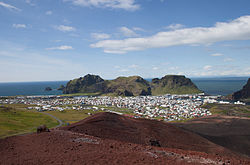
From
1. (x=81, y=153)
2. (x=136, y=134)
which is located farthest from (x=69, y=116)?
(x=81, y=153)

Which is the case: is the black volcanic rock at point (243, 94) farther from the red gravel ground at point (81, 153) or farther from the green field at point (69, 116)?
the red gravel ground at point (81, 153)

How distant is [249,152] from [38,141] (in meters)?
43.0

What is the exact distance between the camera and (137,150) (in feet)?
56.4

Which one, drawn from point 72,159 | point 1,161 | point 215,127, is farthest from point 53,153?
point 215,127

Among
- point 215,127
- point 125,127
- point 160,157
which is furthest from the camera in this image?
point 215,127

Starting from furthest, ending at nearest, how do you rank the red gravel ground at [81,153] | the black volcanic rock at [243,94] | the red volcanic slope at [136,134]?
the black volcanic rock at [243,94] → the red volcanic slope at [136,134] → the red gravel ground at [81,153]

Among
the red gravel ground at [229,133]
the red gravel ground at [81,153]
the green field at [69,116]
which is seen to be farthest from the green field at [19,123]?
the red gravel ground at [229,133]

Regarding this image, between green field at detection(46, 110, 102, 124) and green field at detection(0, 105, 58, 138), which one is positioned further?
green field at detection(46, 110, 102, 124)

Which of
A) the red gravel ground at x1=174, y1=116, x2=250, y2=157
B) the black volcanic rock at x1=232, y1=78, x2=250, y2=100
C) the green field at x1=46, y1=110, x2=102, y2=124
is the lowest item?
the green field at x1=46, y1=110, x2=102, y2=124

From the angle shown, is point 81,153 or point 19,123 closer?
point 81,153

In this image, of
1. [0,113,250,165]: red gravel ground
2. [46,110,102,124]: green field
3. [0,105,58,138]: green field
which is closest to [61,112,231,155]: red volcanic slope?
[0,113,250,165]: red gravel ground

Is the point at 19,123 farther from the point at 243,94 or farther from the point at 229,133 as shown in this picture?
the point at 243,94

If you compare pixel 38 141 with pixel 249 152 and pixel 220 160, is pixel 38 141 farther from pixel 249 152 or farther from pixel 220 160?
pixel 249 152

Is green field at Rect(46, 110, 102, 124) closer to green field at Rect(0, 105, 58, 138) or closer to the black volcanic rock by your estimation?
green field at Rect(0, 105, 58, 138)
